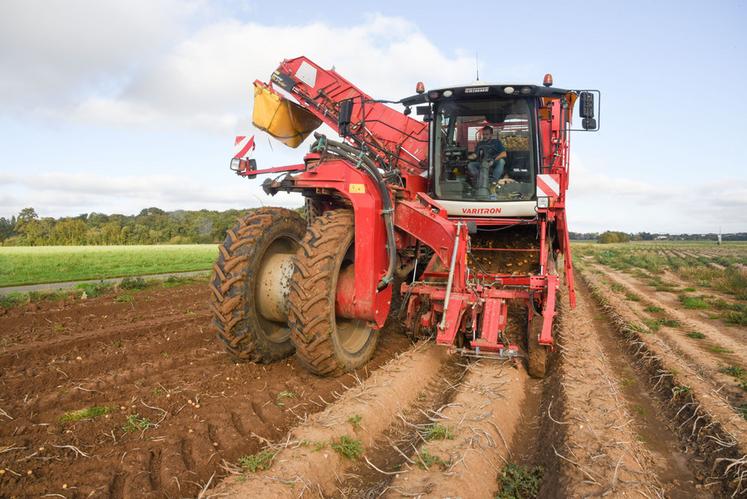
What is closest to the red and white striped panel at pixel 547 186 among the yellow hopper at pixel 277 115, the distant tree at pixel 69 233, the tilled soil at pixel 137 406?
the tilled soil at pixel 137 406

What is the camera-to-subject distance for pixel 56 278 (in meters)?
17.5

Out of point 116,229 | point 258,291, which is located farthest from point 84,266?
point 116,229

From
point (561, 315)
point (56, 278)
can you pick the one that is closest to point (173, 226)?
point (56, 278)

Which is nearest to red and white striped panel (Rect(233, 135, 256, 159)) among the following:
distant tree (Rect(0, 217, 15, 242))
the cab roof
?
the cab roof

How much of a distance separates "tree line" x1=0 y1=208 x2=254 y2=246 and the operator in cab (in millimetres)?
30128

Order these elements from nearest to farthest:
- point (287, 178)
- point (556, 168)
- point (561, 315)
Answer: point (287, 178) → point (556, 168) → point (561, 315)

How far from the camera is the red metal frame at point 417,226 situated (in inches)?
198

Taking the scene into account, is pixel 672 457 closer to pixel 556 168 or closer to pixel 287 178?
pixel 556 168

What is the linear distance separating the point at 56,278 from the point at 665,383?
18.8 m

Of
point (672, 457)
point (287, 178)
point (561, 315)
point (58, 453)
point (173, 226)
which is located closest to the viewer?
point (58, 453)

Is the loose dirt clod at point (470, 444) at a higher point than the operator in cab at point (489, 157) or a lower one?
lower

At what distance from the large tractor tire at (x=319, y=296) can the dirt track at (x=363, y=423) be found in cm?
35

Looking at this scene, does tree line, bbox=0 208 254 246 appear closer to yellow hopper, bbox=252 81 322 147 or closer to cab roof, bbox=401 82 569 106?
yellow hopper, bbox=252 81 322 147

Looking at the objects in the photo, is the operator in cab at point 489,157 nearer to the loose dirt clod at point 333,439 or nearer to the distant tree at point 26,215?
the loose dirt clod at point 333,439
